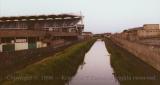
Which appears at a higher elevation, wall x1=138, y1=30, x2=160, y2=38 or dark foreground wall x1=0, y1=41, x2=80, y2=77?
wall x1=138, y1=30, x2=160, y2=38

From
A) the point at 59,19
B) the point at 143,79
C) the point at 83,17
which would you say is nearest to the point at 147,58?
the point at 143,79

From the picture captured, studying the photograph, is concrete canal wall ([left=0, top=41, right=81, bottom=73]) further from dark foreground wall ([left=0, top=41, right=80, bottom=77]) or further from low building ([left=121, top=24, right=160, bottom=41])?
low building ([left=121, top=24, right=160, bottom=41])

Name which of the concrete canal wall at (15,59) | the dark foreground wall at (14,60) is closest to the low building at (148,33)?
the concrete canal wall at (15,59)

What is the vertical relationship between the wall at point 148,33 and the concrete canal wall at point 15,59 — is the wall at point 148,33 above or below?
above

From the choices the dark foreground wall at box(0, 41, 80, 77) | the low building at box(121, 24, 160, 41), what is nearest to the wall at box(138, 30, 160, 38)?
the low building at box(121, 24, 160, 41)

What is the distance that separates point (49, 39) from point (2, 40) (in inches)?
444

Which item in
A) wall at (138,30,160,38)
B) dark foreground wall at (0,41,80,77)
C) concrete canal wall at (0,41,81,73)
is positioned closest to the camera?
dark foreground wall at (0,41,80,77)

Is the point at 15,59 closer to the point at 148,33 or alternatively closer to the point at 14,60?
the point at 14,60

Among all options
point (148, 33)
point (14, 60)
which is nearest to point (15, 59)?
point (14, 60)

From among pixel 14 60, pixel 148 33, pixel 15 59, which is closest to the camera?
pixel 14 60

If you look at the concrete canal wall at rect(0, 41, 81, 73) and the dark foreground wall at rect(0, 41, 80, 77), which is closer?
the dark foreground wall at rect(0, 41, 80, 77)

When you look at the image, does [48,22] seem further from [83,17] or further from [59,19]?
[83,17]

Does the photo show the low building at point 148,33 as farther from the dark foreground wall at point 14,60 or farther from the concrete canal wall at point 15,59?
the dark foreground wall at point 14,60

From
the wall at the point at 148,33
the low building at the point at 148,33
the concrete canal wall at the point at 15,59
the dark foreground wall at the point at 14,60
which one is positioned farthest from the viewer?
the wall at the point at 148,33
